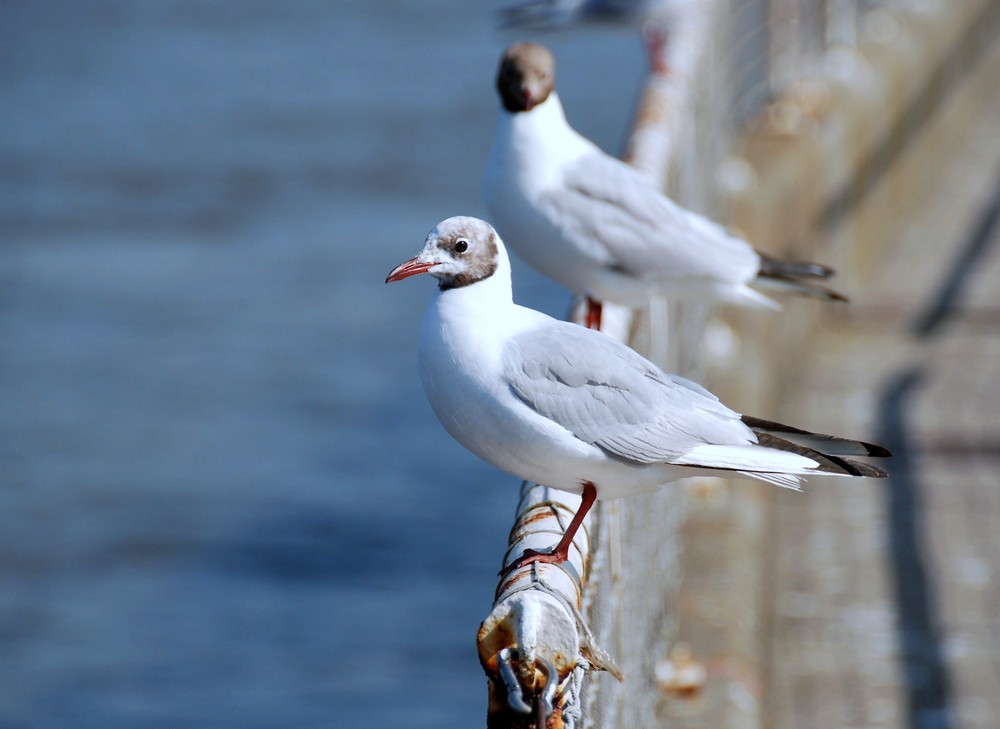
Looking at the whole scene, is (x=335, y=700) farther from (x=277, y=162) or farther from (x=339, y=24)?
(x=339, y=24)

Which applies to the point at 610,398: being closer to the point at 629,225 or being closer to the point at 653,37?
the point at 629,225

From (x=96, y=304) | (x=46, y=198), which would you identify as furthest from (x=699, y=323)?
(x=46, y=198)

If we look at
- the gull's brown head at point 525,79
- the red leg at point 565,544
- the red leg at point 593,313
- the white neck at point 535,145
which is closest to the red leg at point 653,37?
the gull's brown head at point 525,79

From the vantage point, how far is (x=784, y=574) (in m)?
5.42

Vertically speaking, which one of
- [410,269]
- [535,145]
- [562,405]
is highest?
[535,145]

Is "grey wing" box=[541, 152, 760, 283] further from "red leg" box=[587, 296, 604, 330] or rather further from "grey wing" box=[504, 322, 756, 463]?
"grey wing" box=[504, 322, 756, 463]

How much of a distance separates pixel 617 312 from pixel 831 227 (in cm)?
393

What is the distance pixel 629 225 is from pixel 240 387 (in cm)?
774

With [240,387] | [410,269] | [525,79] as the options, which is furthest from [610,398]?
[240,387]

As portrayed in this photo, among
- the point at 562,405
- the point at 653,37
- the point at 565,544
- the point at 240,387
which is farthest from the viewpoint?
the point at 240,387

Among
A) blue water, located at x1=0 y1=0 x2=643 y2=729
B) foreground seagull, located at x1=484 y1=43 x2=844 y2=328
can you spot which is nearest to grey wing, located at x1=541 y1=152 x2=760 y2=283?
foreground seagull, located at x1=484 y1=43 x2=844 y2=328

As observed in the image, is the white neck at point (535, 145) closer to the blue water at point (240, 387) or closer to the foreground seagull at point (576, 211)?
the foreground seagull at point (576, 211)

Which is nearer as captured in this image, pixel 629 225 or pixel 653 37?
pixel 629 225

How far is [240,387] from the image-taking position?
1138cm
